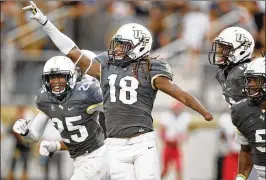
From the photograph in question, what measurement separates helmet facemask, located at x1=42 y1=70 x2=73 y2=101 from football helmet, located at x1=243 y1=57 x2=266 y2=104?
1.80m

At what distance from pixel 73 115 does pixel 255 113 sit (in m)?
1.86

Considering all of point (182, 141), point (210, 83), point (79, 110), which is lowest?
point (182, 141)

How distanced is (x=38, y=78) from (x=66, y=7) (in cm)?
151

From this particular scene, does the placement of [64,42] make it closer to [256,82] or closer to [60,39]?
[60,39]

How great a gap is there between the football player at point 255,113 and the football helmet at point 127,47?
1080 mm

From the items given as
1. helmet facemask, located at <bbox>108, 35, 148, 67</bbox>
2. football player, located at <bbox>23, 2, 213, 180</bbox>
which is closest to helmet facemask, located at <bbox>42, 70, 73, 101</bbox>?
football player, located at <bbox>23, 2, 213, 180</bbox>

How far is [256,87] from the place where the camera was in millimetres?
6695

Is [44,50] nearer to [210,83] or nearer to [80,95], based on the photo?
[210,83]

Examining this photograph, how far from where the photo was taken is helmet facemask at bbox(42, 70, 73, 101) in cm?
778

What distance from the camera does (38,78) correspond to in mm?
13969

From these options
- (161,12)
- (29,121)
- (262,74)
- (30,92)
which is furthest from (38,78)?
(262,74)

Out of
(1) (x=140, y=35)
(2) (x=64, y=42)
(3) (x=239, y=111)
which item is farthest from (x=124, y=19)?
(3) (x=239, y=111)

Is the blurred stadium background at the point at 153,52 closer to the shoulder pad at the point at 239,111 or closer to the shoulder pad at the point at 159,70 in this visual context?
the shoulder pad at the point at 159,70

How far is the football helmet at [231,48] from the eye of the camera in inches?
304
